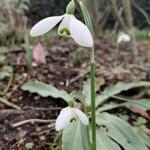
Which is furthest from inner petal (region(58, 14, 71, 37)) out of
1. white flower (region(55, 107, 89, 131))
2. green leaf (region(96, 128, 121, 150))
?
green leaf (region(96, 128, 121, 150))

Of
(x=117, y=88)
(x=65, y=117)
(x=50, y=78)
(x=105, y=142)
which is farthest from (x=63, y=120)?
(x=50, y=78)

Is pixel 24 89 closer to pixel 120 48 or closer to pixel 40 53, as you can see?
pixel 40 53

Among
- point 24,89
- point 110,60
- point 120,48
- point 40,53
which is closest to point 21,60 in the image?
point 40,53

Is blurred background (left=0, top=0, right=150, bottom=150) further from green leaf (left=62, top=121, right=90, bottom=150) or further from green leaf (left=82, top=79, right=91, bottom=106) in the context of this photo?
green leaf (left=62, top=121, right=90, bottom=150)

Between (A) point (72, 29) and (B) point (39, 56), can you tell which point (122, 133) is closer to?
(A) point (72, 29)

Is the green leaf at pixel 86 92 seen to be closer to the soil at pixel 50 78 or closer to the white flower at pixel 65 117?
the soil at pixel 50 78
